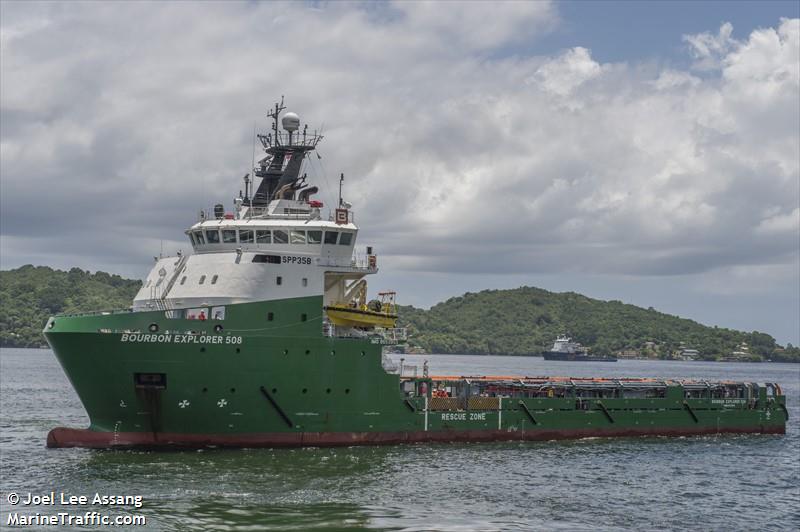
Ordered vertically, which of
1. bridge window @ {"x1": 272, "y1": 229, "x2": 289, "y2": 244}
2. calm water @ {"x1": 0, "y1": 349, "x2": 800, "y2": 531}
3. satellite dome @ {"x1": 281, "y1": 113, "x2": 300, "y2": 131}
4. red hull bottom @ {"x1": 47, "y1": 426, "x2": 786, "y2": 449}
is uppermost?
satellite dome @ {"x1": 281, "y1": 113, "x2": 300, "y2": 131}

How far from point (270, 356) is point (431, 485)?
797 centimetres

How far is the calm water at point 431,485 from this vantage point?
2409cm

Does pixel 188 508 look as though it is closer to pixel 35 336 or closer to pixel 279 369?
pixel 279 369

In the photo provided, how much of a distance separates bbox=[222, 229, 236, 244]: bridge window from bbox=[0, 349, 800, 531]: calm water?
27.1 feet

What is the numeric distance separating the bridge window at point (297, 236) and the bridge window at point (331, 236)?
0.90m

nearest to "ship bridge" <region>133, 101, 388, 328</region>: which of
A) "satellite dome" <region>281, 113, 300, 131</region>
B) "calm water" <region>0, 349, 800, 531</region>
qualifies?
"satellite dome" <region>281, 113, 300, 131</region>

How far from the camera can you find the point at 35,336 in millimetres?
196125

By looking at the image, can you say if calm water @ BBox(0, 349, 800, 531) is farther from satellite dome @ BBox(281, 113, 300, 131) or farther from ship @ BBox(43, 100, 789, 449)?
satellite dome @ BBox(281, 113, 300, 131)

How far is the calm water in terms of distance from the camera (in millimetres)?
24094

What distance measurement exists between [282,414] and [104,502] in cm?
918

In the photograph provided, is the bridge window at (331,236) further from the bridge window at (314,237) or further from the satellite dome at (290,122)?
the satellite dome at (290,122)

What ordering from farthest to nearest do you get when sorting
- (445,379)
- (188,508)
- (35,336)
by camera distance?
(35,336) < (445,379) < (188,508)

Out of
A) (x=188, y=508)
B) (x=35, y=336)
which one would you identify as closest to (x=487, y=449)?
(x=188, y=508)

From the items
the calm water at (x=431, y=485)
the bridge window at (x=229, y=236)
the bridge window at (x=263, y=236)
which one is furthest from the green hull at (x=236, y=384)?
the bridge window at (x=229, y=236)
